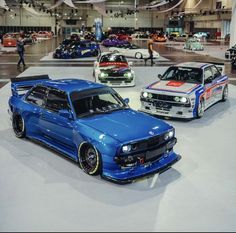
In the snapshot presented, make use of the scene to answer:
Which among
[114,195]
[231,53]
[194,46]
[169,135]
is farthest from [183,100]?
[194,46]

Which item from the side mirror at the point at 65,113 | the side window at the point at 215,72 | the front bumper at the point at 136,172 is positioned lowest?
the front bumper at the point at 136,172

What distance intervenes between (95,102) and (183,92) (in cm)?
324

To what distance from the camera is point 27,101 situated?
292 inches

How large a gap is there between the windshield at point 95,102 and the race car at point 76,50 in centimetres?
2020

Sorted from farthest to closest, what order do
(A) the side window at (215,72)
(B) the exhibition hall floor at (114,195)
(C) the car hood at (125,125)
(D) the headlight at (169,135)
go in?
(A) the side window at (215,72)
(D) the headlight at (169,135)
(C) the car hood at (125,125)
(B) the exhibition hall floor at (114,195)

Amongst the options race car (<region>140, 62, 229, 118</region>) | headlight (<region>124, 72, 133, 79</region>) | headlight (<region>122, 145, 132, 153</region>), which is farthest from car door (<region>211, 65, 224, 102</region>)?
headlight (<region>122, 145, 132, 153</region>)

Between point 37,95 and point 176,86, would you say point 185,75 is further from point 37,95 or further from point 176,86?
point 37,95

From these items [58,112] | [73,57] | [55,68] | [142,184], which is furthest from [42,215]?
[73,57]

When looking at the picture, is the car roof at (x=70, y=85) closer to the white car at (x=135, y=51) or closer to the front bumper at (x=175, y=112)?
the front bumper at (x=175, y=112)

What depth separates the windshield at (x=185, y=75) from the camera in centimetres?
992

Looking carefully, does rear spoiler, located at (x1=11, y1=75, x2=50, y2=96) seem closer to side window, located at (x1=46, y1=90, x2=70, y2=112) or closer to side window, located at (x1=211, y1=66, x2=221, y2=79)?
side window, located at (x1=46, y1=90, x2=70, y2=112)

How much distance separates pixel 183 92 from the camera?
909cm

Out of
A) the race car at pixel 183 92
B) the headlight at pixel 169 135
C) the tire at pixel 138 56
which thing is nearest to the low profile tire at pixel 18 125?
the headlight at pixel 169 135

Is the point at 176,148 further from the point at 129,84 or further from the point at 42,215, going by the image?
the point at 129,84
